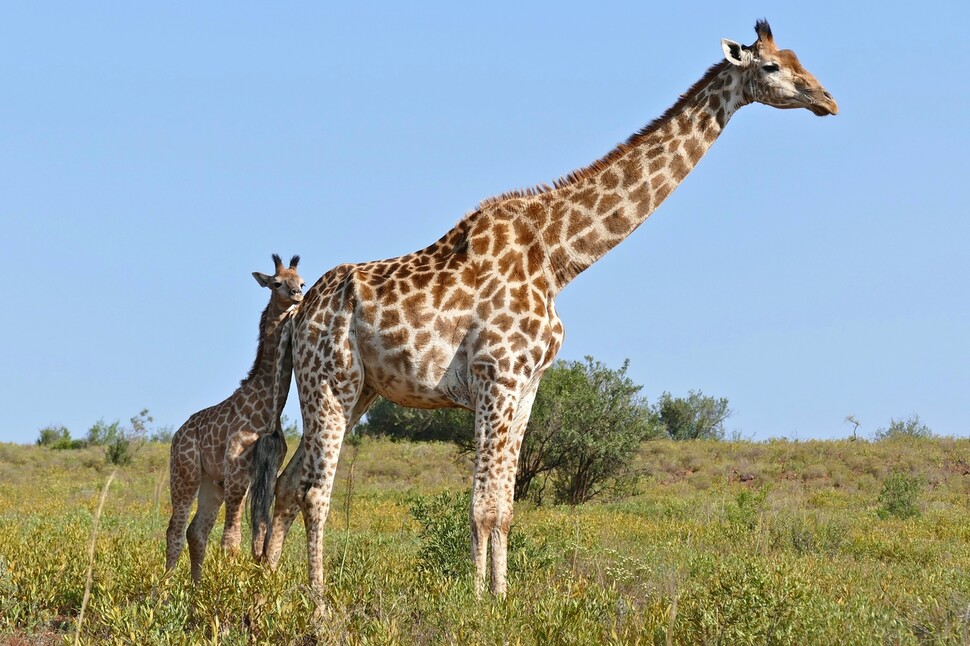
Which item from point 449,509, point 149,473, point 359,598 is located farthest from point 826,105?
point 149,473

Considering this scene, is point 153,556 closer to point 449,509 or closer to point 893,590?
point 449,509

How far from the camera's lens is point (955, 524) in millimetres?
16859

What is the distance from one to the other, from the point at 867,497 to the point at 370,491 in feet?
36.7

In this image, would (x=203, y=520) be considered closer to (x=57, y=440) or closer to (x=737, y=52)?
(x=737, y=52)

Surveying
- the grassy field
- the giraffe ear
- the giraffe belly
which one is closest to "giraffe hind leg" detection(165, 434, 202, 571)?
the grassy field

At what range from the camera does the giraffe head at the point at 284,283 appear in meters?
10.4

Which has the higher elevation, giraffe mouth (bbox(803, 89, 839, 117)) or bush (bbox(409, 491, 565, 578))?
giraffe mouth (bbox(803, 89, 839, 117))

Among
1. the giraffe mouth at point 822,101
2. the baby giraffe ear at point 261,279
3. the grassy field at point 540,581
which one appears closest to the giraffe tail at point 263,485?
the grassy field at point 540,581

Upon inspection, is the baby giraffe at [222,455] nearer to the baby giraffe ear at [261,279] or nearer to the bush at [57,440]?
the baby giraffe ear at [261,279]

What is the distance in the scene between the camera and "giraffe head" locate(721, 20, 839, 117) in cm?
780

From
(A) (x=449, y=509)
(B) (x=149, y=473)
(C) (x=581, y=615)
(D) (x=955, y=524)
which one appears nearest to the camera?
(C) (x=581, y=615)

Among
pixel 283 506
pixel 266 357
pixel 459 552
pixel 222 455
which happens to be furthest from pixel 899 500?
pixel 283 506

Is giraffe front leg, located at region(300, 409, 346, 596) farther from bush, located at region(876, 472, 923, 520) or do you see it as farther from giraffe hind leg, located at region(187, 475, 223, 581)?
bush, located at region(876, 472, 923, 520)

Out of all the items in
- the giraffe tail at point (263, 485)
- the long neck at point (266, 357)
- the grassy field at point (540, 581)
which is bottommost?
the grassy field at point (540, 581)
